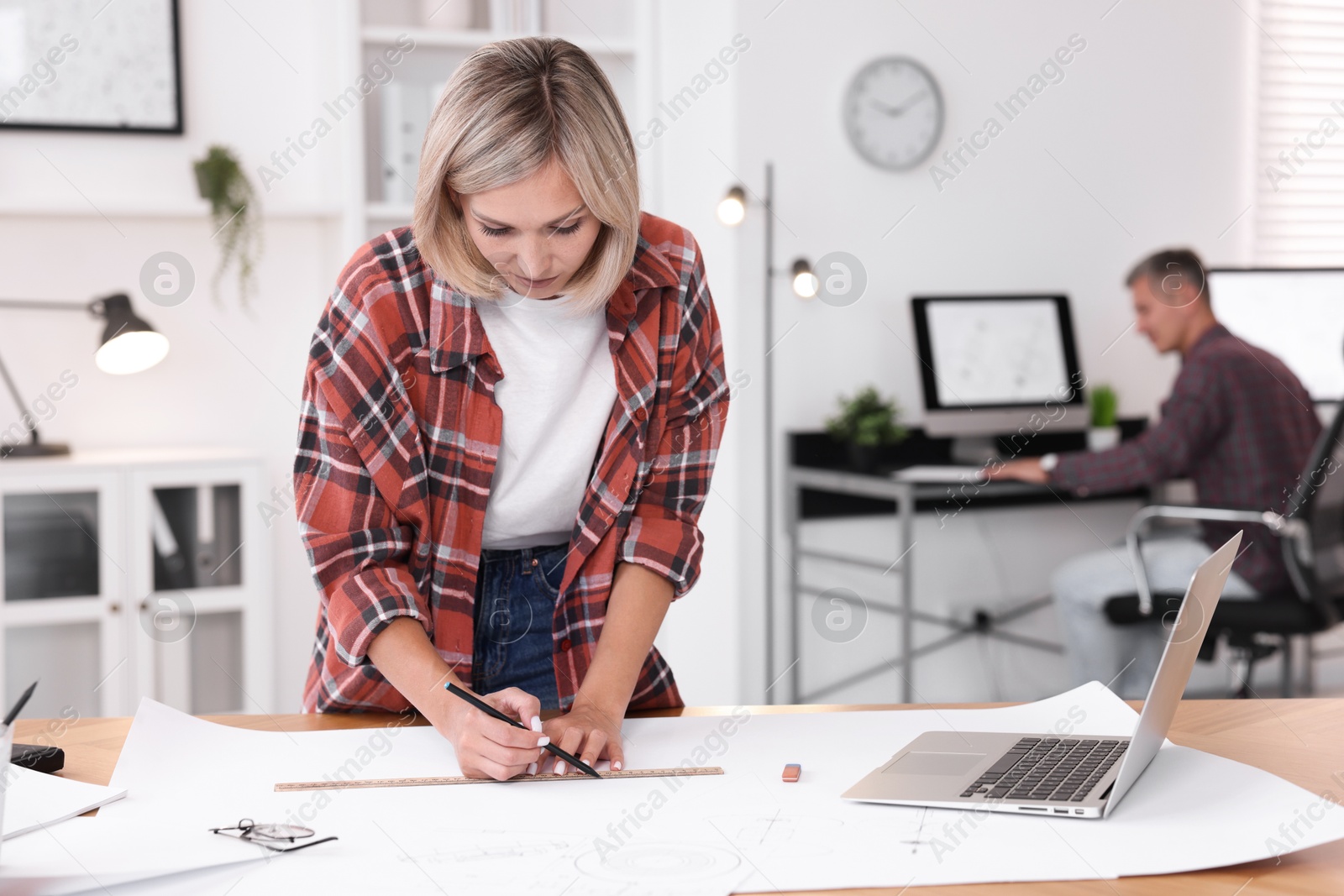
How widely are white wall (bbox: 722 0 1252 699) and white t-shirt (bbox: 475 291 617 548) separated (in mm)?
1871

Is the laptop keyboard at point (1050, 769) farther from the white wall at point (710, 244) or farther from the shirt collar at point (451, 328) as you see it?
the white wall at point (710, 244)

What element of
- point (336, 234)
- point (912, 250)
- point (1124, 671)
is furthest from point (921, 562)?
A: point (336, 234)

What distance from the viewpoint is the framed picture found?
9.66 ft

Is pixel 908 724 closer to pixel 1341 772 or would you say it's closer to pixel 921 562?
pixel 1341 772

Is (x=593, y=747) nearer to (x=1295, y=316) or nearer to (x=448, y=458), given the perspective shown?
(x=448, y=458)

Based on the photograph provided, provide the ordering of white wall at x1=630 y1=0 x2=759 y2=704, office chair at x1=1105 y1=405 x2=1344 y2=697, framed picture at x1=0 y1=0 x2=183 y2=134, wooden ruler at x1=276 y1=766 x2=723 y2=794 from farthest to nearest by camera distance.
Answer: white wall at x1=630 y1=0 x2=759 y2=704 < framed picture at x1=0 y1=0 x2=183 y2=134 < office chair at x1=1105 y1=405 x2=1344 y2=697 < wooden ruler at x1=276 y1=766 x2=723 y2=794

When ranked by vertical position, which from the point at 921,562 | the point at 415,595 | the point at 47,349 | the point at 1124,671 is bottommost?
the point at 1124,671

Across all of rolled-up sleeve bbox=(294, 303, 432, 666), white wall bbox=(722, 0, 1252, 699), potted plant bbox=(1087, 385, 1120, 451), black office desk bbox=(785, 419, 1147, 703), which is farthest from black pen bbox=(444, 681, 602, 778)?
potted plant bbox=(1087, 385, 1120, 451)

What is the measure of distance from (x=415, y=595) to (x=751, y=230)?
7.02 feet

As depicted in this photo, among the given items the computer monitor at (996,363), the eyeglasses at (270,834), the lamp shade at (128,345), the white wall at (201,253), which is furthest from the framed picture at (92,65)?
the eyeglasses at (270,834)

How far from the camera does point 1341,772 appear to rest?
0.99 meters

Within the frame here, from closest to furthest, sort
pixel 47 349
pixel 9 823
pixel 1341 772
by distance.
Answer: pixel 9 823
pixel 1341 772
pixel 47 349

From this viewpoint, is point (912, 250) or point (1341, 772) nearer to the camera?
point (1341, 772)

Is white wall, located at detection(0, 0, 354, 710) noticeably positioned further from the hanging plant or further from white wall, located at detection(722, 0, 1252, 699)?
white wall, located at detection(722, 0, 1252, 699)
